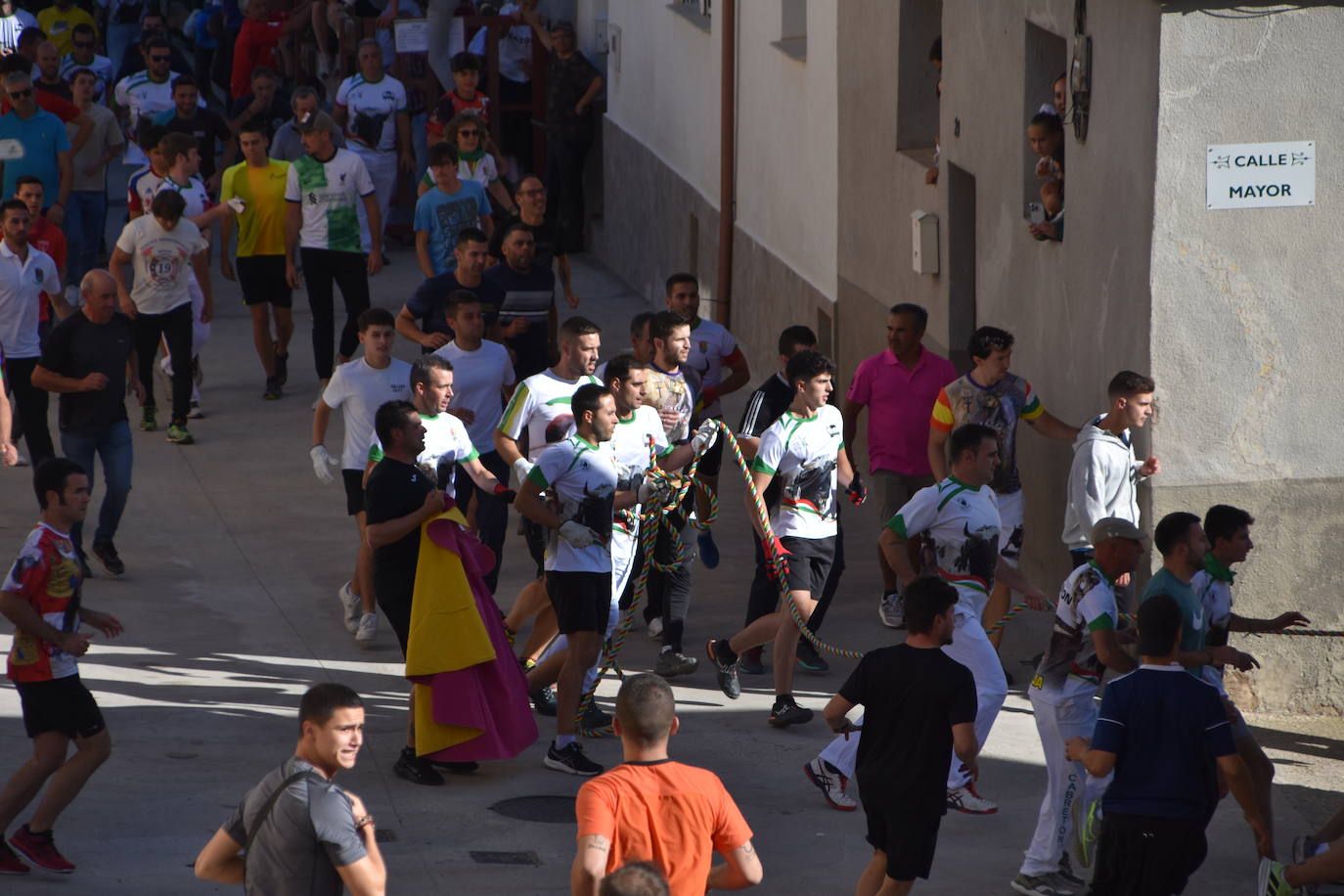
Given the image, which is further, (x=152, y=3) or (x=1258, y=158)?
(x=152, y=3)

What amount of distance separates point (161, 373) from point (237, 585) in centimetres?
534

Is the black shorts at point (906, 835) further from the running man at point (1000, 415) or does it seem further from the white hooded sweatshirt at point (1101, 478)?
the running man at point (1000, 415)

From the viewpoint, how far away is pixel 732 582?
11.6 m

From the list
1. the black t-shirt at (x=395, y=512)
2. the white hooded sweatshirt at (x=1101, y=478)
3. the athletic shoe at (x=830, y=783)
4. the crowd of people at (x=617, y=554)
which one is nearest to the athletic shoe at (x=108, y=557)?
the crowd of people at (x=617, y=554)

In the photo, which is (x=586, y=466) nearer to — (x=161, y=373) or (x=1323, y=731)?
(x=1323, y=731)

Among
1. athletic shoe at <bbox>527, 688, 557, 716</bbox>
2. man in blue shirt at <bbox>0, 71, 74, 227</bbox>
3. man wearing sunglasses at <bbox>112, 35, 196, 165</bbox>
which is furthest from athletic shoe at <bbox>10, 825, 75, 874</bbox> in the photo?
man wearing sunglasses at <bbox>112, 35, 196, 165</bbox>

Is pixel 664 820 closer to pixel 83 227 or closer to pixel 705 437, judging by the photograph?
pixel 705 437

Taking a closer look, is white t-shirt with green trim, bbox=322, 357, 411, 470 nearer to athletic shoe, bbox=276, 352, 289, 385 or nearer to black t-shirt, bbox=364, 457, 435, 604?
black t-shirt, bbox=364, 457, 435, 604

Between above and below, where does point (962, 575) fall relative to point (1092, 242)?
below

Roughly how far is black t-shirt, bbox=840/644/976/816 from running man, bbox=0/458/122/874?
9.58ft

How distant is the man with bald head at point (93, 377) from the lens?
1082 centimetres

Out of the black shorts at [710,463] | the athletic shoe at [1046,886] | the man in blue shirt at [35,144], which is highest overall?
the man in blue shirt at [35,144]

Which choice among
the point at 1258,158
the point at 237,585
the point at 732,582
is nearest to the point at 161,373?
the point at 237,585

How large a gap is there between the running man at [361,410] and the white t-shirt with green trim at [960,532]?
3.31m
